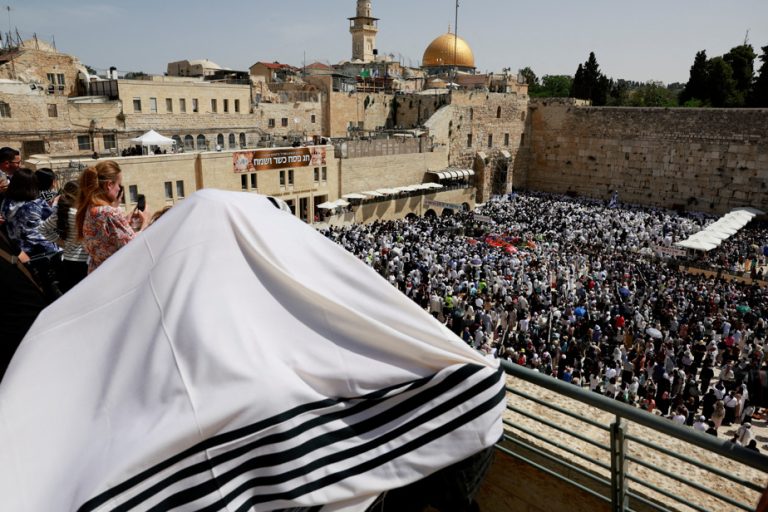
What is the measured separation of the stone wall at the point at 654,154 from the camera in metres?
28.2

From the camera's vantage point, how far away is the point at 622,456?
6.46 feet

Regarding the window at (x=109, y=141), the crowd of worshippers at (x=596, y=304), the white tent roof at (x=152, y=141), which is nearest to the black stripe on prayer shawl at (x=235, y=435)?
the crowd of worshippers at (x=596, y=304)

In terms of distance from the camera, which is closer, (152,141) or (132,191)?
(132,191)

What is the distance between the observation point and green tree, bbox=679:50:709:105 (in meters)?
40.0

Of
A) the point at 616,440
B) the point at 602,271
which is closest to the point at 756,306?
the point at 602,271

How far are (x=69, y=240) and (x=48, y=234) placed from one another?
1.16 ft

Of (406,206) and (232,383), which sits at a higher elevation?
(232,383)

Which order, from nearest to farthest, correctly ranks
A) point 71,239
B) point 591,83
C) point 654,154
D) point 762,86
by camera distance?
point 71,239, point 654,154, point 762,86, point 591,83

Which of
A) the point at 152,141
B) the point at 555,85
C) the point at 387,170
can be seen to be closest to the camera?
the point at 152,141

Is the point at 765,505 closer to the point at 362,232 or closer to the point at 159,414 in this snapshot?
the point at 159,414

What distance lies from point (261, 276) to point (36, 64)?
30633 millimetres

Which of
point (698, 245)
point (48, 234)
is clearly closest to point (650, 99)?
point (698, 245)

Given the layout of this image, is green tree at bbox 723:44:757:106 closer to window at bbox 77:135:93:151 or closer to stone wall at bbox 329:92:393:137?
stone wall at bbox 329:92:393:137

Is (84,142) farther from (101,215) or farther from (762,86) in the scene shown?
(762,86)
